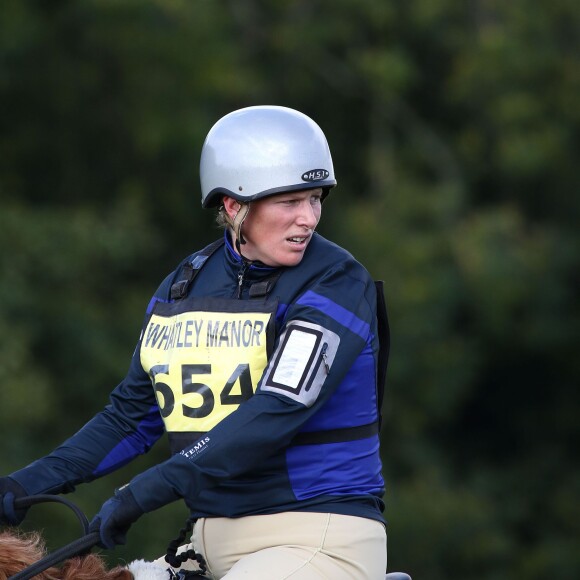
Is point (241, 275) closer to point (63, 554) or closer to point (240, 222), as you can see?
point (240, 222)

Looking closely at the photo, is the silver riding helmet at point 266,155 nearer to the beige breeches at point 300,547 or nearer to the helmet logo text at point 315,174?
the helmet logo text at point 315,174

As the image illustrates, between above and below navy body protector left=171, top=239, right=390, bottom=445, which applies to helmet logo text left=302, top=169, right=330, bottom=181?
above

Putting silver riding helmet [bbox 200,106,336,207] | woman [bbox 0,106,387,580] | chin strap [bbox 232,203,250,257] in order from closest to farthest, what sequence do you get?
1. woman [bbox 0,106,387,580]
2. silver riding helmet [bbox 200,106,336,207]
3. chin strap [bbox 232,203,250,257]

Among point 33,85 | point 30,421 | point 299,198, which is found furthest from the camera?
point 33,85

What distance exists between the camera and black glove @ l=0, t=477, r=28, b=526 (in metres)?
3.95

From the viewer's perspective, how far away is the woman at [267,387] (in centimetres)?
364

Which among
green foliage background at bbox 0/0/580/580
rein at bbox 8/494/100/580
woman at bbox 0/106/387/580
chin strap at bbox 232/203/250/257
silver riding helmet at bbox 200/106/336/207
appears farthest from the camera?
green foliage background at bbox 0/0/580/580

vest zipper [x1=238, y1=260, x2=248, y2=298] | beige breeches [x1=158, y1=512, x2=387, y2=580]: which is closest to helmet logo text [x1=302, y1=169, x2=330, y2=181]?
vest zipper [x1=238, y1=260, x2=248, y2=298]

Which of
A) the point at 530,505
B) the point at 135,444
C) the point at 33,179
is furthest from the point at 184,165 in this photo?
the point at 135,444

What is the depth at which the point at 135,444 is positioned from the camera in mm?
4242

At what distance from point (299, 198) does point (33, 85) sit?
13.3 meters

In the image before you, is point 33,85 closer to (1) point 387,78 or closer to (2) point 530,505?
(1) point 387,78

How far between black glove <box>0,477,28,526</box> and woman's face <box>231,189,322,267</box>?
0.96 meters

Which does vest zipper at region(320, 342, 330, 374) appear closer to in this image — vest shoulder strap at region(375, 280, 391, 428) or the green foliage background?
vest shoulder strap at region(375, 280, 391, 428)
